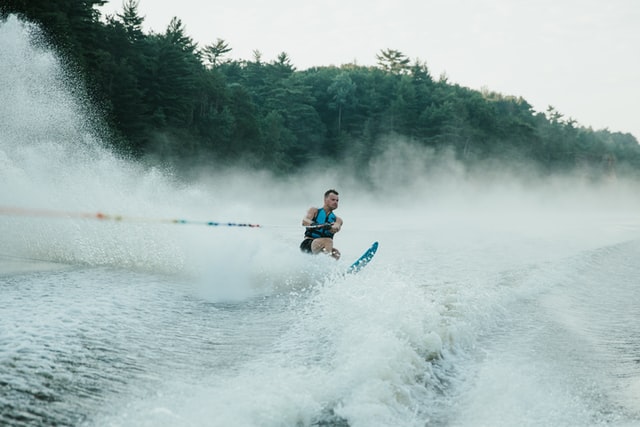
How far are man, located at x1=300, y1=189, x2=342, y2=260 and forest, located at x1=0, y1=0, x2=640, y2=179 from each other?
63.1 feet

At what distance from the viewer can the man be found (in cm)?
963

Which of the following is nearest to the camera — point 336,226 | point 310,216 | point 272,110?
point 336,226

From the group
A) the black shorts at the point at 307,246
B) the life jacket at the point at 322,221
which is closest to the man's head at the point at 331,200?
the life jacket at the point at 322,221

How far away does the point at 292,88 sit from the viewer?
68125 mm

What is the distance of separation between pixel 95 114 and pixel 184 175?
34.8 ft

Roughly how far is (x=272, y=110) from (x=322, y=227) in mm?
57245

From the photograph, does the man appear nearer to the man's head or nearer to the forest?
the man's head

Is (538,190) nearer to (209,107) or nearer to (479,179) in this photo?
(479,179)

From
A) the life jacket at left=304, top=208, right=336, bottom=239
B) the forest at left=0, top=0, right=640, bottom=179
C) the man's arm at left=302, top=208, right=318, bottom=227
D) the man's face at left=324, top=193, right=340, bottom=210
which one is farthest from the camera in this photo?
the forest at left=0, top=0, right=640, bottom=179

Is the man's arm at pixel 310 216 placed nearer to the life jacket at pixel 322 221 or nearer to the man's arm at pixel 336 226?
the life jacket at pixel 322 221

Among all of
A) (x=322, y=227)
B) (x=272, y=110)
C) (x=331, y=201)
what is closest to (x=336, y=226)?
(x=322, y=227)

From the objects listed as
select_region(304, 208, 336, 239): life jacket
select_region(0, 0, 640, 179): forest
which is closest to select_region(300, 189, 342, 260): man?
select_region(304, 208, 336, 239): life jacket

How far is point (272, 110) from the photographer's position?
65625 millimetres

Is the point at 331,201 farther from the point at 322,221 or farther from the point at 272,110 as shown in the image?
the point at 272,110
